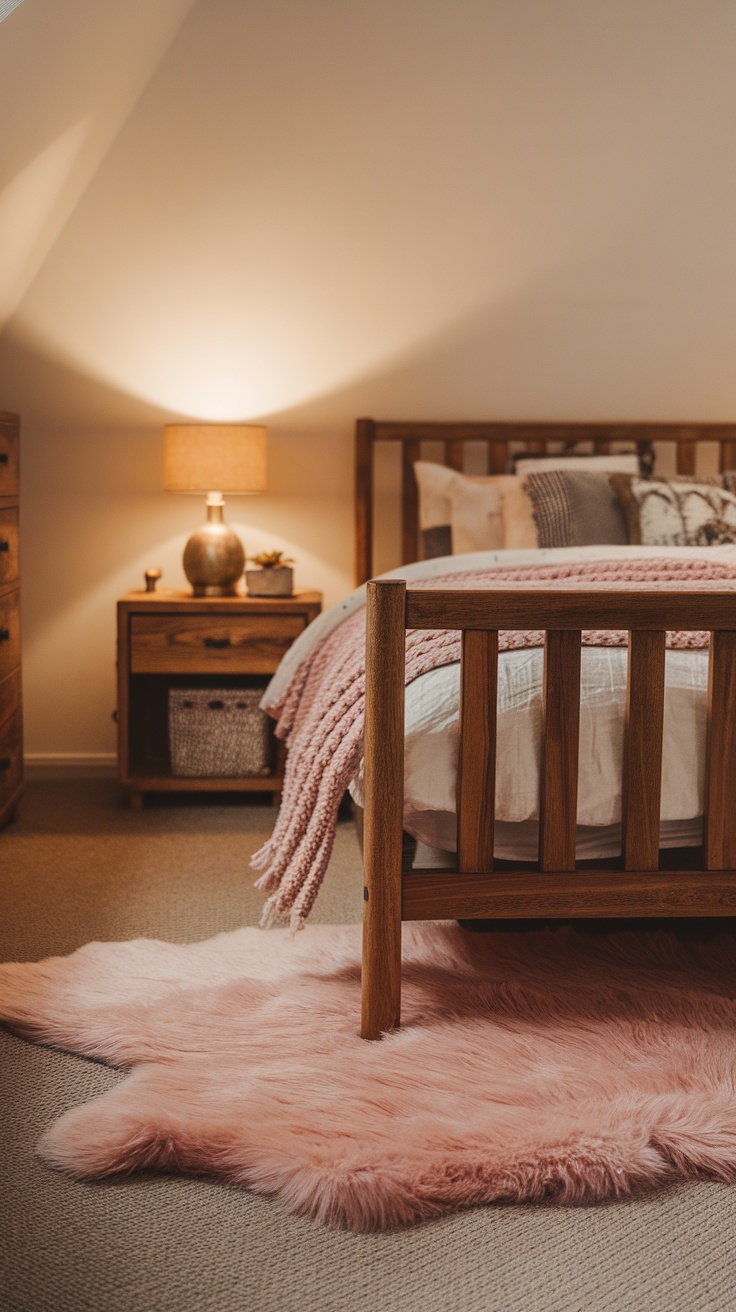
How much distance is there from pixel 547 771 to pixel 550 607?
8.9 inches

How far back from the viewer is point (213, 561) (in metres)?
3.03

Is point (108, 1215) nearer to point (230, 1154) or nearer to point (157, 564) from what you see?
point (230, 1154)

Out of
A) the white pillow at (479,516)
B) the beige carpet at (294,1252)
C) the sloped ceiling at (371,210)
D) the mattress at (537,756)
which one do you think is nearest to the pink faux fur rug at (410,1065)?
the beige carpet at (294,1252)

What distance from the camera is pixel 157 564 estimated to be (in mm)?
3365

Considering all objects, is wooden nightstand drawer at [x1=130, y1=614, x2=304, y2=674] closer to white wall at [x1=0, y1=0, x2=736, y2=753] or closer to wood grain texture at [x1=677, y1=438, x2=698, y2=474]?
white wall at [x1=0, y1=0, x2=736, y2=753]

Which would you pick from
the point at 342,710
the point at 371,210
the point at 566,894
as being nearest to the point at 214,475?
the point at 371,210

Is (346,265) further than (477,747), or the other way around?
(346,265)

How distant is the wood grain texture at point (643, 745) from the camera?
151 centimetres

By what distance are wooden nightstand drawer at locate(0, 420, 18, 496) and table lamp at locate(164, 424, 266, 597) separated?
41 centimetres

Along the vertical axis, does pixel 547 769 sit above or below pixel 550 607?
below

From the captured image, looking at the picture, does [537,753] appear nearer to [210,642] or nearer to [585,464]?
[210,642]

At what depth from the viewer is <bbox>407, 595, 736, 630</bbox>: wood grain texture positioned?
1488mm

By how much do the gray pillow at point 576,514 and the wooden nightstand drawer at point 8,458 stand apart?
132cm

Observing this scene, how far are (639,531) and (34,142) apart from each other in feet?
5.44
